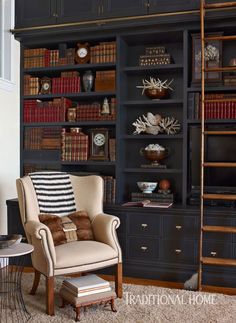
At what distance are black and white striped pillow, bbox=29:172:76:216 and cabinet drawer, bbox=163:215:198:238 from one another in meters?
0.88

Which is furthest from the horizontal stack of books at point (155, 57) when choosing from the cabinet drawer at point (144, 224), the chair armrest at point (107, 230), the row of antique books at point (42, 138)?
the chair armrest at point (107, 230)

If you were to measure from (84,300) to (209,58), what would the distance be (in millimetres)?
2500

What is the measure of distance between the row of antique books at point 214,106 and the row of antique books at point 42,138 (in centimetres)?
145

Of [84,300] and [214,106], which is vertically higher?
[214,106]

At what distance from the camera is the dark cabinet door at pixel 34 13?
4242mm

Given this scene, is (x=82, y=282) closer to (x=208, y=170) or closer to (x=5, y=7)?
(x=208, y=170)

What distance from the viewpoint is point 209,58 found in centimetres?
392

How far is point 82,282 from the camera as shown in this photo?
3023mm

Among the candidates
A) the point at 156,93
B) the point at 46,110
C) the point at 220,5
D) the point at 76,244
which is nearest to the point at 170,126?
the point at 156,93

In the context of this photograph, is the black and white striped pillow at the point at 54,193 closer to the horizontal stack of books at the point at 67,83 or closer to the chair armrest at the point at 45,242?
the chair armrest at the point at 45,242

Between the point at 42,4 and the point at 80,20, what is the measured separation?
50cm

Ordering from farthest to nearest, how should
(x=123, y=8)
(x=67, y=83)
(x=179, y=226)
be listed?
1. (x=67, y=83)
2. (x=123, y=8)
3. (x=179, y=226)

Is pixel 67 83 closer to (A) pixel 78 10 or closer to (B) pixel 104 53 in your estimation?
(B) pixel 104 53

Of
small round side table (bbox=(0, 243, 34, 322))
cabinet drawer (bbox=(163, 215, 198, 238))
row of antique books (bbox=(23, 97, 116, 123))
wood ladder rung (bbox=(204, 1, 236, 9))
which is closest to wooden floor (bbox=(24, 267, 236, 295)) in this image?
cabinet drawer (bbox=(163, 215, 198, 238))
